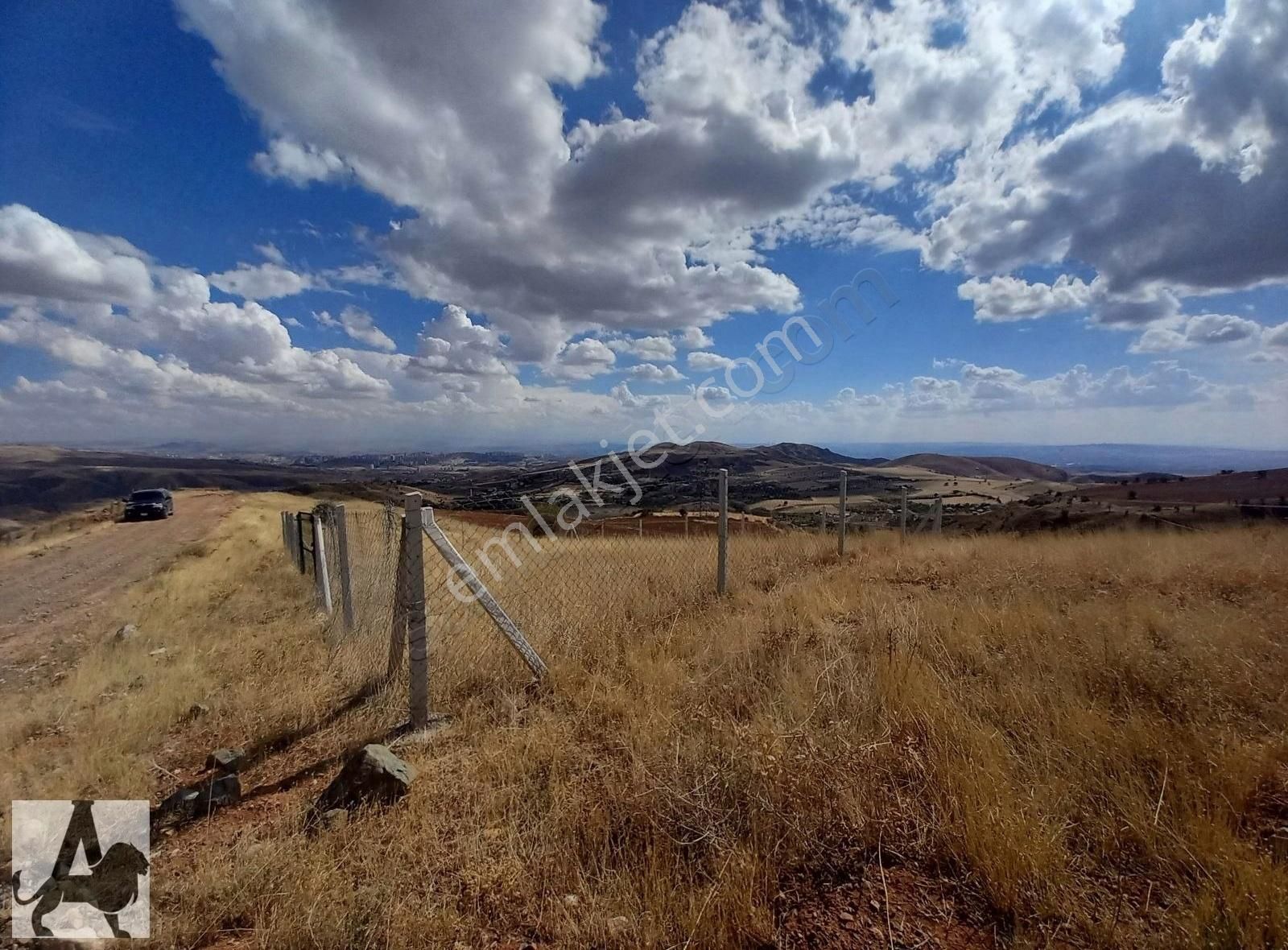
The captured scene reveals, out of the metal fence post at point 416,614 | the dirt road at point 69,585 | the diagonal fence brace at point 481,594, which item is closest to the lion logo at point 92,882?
Answer: the metal fence post at point 416,614

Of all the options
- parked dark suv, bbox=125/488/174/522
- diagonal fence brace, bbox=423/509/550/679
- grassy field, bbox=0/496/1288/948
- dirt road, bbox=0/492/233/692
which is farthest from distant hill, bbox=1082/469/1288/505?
parked dark suv, bbox=125/488/174/522

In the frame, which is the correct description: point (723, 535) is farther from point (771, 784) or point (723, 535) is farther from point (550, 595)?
point (771, 784)

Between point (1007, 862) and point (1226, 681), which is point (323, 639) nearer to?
point (1007, 862)

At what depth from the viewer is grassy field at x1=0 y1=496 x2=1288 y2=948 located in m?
1.93

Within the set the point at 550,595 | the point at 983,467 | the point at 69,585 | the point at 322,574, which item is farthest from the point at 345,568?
the point at 983,467

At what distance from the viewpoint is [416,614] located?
3.33 metres

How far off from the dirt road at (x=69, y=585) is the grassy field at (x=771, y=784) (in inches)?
118

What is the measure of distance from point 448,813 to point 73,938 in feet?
4.64

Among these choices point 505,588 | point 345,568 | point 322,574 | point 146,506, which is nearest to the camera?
point 345,568

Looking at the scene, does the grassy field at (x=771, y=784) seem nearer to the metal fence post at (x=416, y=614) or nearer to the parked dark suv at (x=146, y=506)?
the metal fence post at (x=416, y=614)

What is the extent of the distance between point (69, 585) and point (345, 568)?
12.1 metres

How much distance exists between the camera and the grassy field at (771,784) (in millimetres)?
1930

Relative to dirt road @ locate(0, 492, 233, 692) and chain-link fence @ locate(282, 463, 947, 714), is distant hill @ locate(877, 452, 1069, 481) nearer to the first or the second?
chain-link fence @ locate(282, 463, 947, 714)

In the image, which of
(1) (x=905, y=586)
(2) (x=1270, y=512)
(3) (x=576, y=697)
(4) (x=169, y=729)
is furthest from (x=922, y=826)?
(2) (x=1270, y=512)
